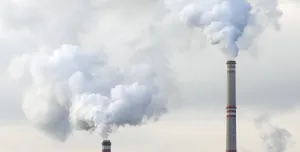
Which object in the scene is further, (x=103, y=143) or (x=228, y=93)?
(x=228, y=93)

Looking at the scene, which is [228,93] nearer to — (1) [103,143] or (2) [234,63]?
(2) [234,63]

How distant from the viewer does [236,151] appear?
130m

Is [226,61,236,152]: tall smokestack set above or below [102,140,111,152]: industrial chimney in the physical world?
above

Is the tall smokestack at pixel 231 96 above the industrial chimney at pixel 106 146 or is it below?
above

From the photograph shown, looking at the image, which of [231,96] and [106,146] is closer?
[106,146]

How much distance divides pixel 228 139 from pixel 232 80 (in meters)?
6.25

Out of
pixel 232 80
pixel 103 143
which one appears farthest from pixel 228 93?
pixel 103 143

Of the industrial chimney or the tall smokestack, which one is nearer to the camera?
the industrial chimney

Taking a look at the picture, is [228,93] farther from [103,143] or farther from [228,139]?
[103,143]

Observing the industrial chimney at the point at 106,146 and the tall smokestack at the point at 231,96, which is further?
the tall smokestack at the point at 231,96

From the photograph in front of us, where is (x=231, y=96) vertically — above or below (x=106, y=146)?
above

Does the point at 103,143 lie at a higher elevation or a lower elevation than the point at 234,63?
lower

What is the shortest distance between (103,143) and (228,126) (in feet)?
49.4

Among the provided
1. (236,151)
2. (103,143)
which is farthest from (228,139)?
(103,143)
